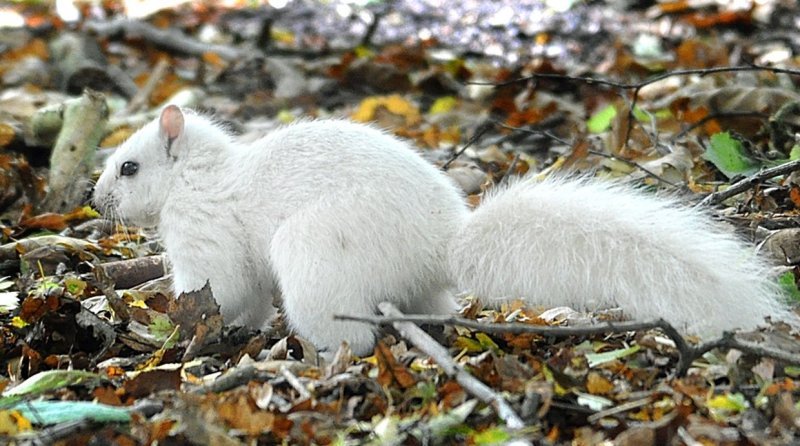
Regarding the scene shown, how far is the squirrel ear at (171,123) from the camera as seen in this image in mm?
3887

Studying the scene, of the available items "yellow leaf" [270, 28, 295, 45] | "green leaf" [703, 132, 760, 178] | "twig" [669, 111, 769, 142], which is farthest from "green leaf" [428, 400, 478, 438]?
"yellow leaf" [270, 28, 295, 45]

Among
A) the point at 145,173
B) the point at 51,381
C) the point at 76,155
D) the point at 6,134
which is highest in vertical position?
the point at 145,173

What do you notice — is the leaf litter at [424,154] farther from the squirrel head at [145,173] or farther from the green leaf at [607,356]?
the squirrel head at [145,173]

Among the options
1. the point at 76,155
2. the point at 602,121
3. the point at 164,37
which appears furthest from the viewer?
the point at 164,37

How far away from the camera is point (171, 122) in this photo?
3898 millimetres

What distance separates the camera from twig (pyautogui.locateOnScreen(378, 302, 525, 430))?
243 cm

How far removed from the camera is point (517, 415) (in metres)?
2.49

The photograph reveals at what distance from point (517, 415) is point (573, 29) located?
691 centimetres

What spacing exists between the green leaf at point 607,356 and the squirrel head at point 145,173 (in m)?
1.66

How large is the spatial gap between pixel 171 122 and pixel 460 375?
1742 mm

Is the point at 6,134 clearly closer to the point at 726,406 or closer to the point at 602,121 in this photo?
the point at 602,121

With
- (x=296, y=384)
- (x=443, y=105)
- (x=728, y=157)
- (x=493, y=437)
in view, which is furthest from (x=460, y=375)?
(x=443, y=105)

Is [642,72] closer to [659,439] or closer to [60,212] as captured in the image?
[60,212]

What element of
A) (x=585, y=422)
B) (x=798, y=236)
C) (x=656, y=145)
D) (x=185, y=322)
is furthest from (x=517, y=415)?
(x=656, y=145)
